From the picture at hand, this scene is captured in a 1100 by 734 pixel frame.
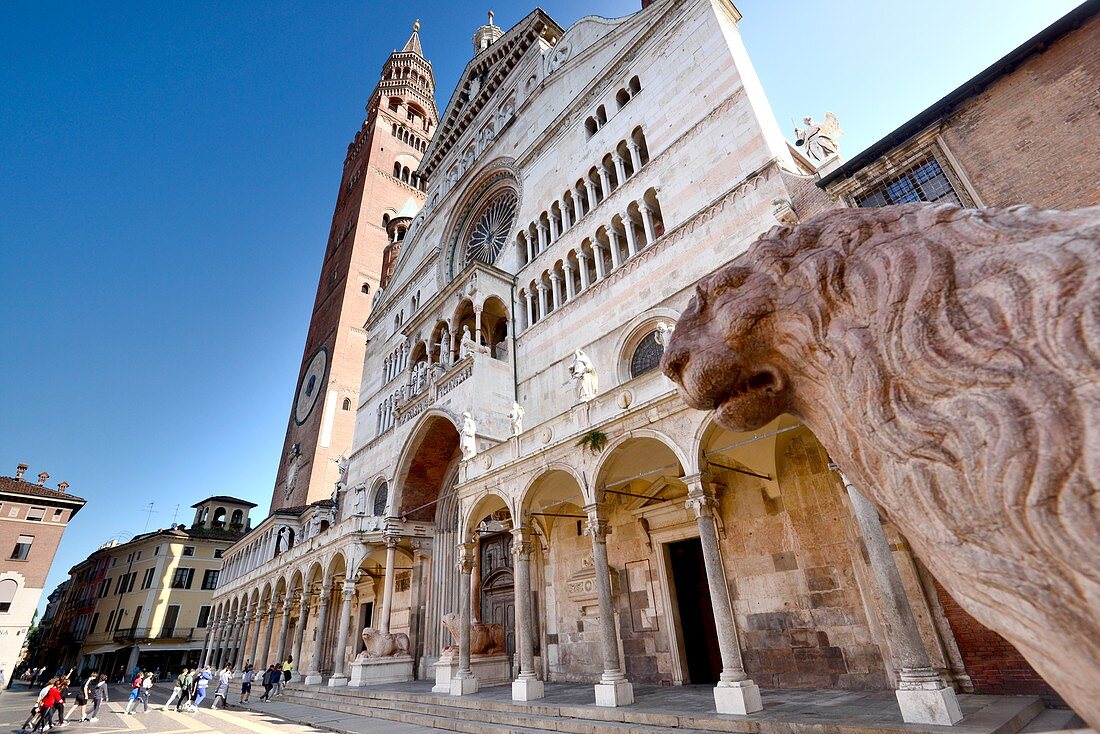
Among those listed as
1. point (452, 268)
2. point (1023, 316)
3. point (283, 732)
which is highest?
point (452, 268)

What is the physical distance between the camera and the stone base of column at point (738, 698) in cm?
704

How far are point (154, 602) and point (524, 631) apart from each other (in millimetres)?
43307

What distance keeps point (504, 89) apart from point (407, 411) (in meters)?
17.5

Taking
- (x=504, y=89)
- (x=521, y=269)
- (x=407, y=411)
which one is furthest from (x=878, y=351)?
(x=504, y=89)

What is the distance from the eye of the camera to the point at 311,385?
4153 cm

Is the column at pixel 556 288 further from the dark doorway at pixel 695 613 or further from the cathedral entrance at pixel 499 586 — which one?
the dark doorway at pixel 695 613

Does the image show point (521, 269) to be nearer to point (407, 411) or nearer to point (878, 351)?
point (407, 411)

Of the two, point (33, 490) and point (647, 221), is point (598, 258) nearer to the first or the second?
point (647, 221)

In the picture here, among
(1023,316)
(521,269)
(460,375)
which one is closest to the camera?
(1023,316)

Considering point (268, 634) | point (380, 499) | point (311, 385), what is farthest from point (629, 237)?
point (311, 385)

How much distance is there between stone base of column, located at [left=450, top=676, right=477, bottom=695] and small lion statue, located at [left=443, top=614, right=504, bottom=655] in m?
1.78

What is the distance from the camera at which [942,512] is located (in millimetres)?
2186

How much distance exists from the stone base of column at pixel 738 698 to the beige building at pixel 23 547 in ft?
140

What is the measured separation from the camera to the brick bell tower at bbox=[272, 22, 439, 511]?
3681 cm
